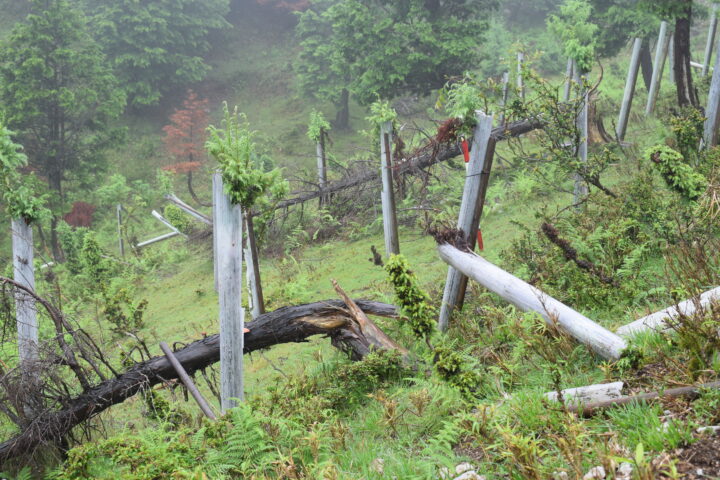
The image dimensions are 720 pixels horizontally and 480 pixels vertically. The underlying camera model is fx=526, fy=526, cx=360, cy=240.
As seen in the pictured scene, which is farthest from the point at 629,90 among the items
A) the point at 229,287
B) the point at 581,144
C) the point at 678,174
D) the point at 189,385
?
the point at 189,385

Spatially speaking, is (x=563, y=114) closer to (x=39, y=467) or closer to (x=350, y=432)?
(x=350, y=432)

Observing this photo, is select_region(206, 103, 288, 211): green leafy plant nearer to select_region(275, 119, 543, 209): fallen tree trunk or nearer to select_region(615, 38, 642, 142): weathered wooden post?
select_region(275, 119, 543, 209): fallen tree trunk

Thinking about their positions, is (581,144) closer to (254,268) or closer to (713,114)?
(713,114)

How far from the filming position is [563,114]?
31.0 feet

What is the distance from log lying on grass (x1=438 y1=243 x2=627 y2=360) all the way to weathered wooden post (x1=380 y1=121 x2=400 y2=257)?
4741 mm

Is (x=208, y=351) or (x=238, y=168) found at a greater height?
(x=238, y=168)

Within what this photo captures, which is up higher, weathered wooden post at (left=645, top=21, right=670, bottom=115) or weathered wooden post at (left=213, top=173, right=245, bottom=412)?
weathered wooden post at (left=645, top=21, right=670, bottom=115)

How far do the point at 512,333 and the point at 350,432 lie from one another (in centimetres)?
211

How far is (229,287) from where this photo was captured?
617 centimetres

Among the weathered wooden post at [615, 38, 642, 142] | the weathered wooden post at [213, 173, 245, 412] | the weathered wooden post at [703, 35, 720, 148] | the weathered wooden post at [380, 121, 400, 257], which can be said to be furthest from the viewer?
the weathered wooden post at [615, 38, 642, 142]

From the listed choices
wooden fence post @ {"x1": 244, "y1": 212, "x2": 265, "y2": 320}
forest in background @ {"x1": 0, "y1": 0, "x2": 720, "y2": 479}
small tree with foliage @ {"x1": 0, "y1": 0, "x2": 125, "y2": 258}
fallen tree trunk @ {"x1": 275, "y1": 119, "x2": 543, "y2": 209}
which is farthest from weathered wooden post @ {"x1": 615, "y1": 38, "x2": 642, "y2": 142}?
small tree with foliage @ {"x1": 0, "y1": 0, "x2": 125, "y2": 258}

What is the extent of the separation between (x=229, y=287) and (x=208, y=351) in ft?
4.08

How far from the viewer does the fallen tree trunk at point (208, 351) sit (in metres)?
6.13

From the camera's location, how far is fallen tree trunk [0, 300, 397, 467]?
6.13m
